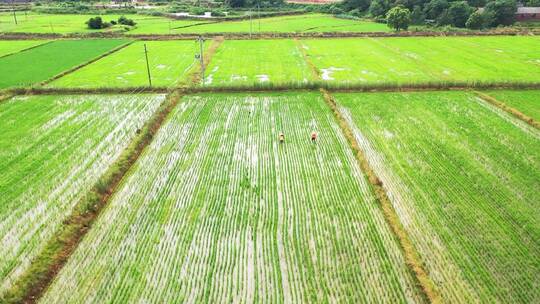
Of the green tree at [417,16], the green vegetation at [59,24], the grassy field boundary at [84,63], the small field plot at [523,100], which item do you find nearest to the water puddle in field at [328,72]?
the small field plot at [523,100]

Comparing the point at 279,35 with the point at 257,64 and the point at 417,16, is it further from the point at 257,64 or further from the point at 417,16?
the point at 417,16

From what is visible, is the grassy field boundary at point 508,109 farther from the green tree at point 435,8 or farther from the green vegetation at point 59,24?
the green vegetation at point 59,24

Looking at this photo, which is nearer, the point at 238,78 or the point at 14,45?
the point at 238,78

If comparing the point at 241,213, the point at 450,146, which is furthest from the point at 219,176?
the point at 450,146

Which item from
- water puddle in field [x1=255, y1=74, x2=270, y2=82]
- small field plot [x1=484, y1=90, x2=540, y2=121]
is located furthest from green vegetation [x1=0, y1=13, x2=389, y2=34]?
small field plot [x1=484, y1=90, x2=540, y2=121]

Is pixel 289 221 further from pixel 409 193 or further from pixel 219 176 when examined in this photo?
pixel 409 193

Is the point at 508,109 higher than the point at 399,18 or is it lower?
lower

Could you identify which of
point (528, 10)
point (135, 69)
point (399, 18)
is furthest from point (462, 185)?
point (528, 10)
